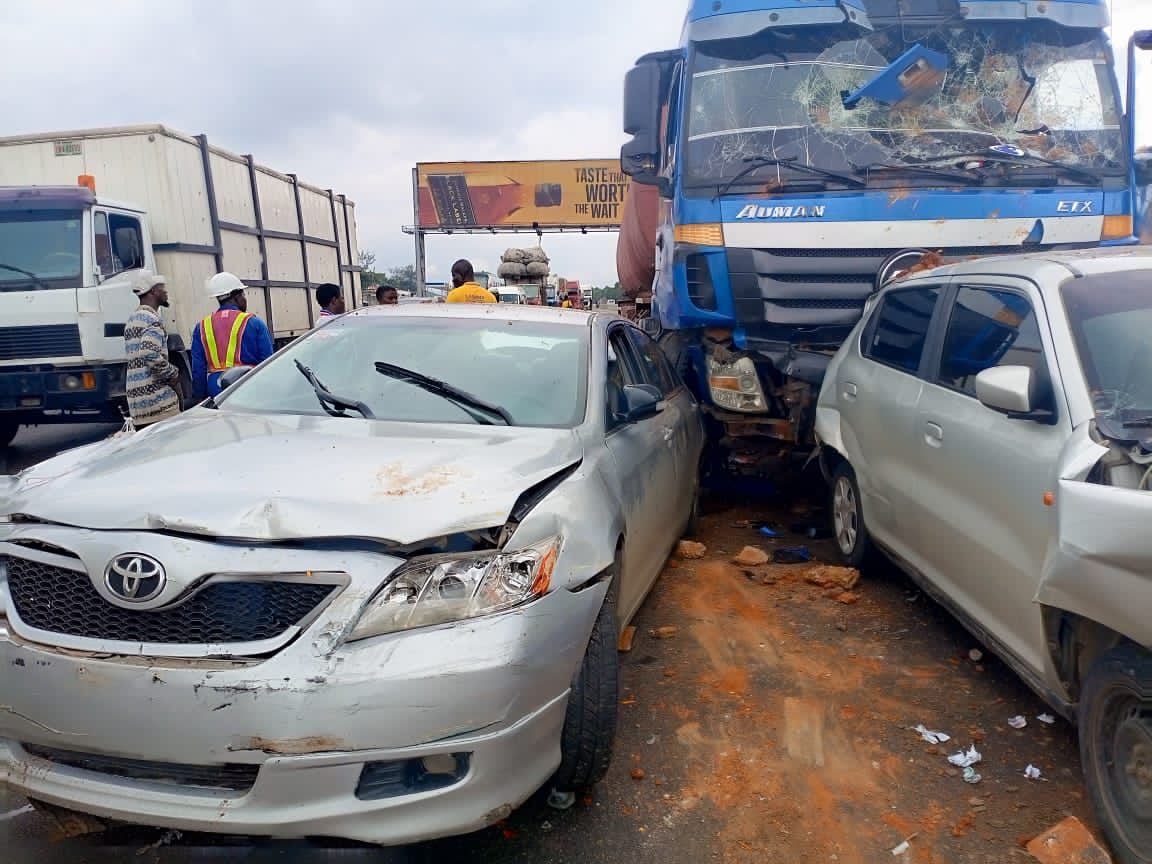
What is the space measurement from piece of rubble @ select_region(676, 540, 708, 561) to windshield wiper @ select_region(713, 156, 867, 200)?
7.50 feet

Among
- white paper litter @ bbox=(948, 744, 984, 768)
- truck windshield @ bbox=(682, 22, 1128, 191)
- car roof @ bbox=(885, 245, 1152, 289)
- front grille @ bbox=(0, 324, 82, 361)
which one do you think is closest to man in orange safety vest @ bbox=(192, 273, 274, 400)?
front grille @ bbox=(0, 324, 82, 361)

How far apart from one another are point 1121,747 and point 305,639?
89.6 inches

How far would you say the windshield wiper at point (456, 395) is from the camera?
10.8 feet

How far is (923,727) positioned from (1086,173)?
4047mm

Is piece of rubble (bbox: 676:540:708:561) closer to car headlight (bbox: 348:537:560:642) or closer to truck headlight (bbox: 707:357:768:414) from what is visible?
truck headlight (bbox: 707:357:768:414)

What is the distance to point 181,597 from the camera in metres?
2.15

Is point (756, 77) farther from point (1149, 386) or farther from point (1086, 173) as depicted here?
point (1149, 386)

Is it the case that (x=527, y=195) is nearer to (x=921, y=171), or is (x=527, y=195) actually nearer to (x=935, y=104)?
(x=935, y=104)

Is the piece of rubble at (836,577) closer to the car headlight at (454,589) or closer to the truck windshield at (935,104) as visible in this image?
the truck windshield at (935,104)

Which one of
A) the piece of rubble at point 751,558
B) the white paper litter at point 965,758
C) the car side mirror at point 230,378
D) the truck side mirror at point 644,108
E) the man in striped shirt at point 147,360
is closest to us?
the white paper litter at point 965,758

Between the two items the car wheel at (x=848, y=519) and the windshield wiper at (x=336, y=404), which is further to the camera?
the car wheel at (x=848, y=519)

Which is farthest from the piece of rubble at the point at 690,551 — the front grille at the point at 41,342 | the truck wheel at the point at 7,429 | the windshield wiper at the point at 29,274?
the truck wheel at the point at 7,429

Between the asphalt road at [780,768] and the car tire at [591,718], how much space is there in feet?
0.63

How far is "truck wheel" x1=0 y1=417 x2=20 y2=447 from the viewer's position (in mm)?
8930
